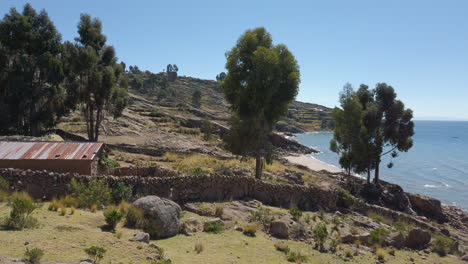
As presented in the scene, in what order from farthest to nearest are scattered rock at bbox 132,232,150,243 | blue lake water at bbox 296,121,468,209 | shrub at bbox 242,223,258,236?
blue lake water at bbox 296,121,468,209
shrub at bbox 242,223,258,236
scattered rock at bbox 132,232,150,243

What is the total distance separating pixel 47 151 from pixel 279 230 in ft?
39.3

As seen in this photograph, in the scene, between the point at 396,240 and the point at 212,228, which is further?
the point at 396,240

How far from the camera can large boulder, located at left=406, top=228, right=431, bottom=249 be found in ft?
58.8

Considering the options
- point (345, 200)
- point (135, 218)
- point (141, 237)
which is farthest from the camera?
point (345, 200)

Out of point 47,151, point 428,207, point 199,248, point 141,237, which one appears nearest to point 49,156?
point 47,151

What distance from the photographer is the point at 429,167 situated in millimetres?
68812

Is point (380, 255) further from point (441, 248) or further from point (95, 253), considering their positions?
point (95, 253)

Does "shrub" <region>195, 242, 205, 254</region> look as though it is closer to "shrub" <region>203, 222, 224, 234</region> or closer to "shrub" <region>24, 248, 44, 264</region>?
"shrub" <region>203, 222, 224, 234</region>

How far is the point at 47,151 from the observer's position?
17.4 m

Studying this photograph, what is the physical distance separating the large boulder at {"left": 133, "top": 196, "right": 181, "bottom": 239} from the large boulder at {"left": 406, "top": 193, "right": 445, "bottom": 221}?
94.2ft

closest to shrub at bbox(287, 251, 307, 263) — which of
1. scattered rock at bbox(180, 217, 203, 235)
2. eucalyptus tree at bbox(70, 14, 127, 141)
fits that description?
scattered rock at bbox(180, 217, 203, 235)

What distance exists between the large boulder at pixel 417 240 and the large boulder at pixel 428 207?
641 inches

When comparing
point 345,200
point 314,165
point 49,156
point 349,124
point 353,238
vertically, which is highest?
point 349,124

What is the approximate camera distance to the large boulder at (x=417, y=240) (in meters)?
17.9
